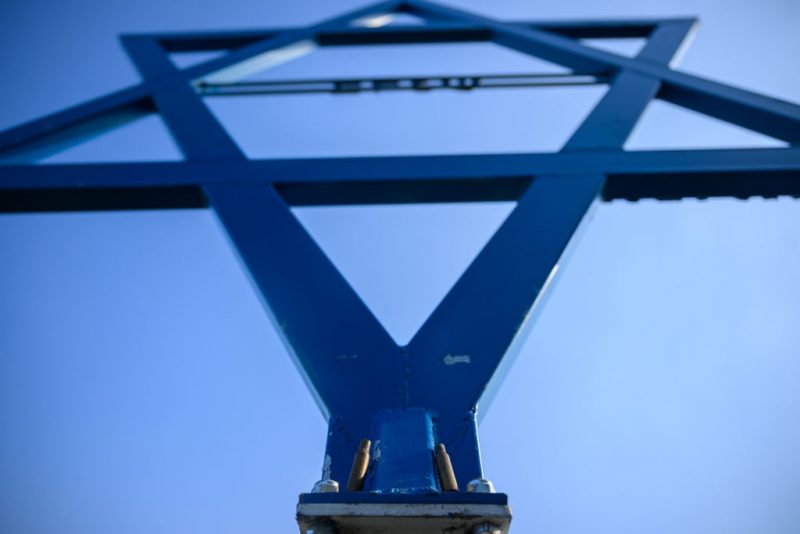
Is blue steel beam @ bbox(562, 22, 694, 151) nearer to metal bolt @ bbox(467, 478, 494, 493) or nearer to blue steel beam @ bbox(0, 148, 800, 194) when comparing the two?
blue steel beam @ bbox(0, 148, 800, 194)

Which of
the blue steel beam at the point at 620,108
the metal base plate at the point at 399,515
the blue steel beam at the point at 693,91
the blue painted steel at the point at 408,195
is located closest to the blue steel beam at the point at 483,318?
the blue painted steel at the point at 408,195

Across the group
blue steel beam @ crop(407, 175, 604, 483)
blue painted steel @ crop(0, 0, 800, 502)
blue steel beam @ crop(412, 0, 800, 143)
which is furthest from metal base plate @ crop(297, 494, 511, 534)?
blue steel beam @ crop(412, 0, 800, 143)

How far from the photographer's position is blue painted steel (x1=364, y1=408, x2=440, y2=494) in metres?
1.02

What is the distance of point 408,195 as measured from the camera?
2174 millimetres

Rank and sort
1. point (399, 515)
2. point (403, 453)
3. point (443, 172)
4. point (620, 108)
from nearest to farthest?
point (399, 515)
point (403, 453)
point (443, 172)
point (620, 108)

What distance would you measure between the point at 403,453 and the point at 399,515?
0.24m

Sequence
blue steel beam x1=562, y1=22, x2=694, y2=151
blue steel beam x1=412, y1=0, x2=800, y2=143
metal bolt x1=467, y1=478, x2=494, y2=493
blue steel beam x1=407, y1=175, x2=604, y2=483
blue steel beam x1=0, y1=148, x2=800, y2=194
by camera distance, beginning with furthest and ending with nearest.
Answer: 1. blue steel beam x1=412, y1=0, x2=800, y2=143
2. blue steel beam x1=562, y1=22, x2=694, y2=151
3. blue steel beam x1=0, y1=148, x2=800, y2=194
4. blue steel beam x1=407, y1=175, x2=604, y2=483
5. metal bolt x1=467, y1=478, x2=494, y2=493

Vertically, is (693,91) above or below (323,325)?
above

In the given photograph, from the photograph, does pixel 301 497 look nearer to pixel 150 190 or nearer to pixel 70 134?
pixel 150 190

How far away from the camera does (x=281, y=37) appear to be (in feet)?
13.3

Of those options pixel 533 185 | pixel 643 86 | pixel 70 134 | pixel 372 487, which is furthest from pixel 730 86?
pixel 70 134

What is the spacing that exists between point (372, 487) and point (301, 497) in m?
0.20

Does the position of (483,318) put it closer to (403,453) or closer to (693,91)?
(403,453)

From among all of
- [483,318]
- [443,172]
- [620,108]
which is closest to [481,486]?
[483,318]
